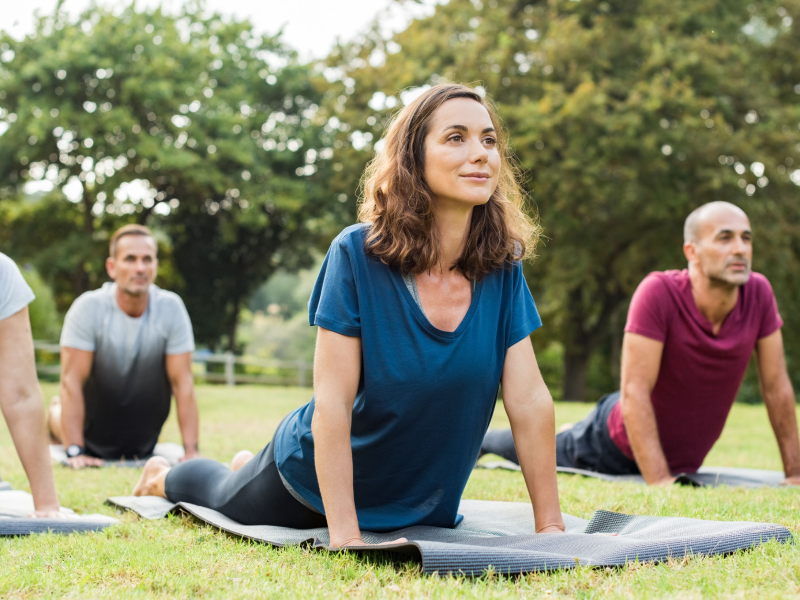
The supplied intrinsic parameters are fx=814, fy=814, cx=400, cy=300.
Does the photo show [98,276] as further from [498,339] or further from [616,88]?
[498,339]

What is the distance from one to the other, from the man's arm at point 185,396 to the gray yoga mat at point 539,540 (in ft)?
10.6

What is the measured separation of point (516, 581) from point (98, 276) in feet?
87.1

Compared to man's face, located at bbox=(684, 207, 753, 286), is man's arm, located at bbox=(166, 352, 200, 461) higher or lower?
lower

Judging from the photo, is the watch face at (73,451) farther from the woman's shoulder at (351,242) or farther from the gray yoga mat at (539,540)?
the woman's shoulder at (351,242)

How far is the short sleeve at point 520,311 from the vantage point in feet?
10.5

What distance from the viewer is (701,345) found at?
538cm

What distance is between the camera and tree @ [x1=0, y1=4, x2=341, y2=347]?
2272cm

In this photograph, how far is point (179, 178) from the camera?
25.8m

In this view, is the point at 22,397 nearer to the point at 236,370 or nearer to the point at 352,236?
the point at 352,236

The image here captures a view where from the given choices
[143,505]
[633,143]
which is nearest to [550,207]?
[633,143]

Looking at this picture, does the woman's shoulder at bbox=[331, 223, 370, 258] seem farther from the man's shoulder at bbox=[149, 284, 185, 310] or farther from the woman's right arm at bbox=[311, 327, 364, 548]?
the man's shoulder at bbox=[149, 284, 185, 310]

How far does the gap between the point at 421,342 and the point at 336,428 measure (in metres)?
0.44

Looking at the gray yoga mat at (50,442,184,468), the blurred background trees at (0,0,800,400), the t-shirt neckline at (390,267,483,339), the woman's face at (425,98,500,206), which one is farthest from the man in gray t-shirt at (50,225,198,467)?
the blurred background trees at (0,0,800,400)

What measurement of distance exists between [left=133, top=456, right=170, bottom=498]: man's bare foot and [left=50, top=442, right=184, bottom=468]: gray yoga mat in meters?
1.94
